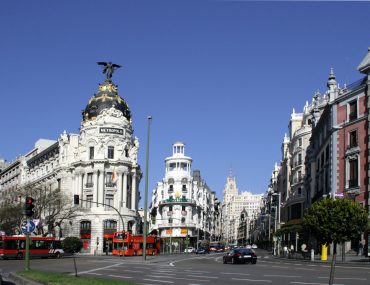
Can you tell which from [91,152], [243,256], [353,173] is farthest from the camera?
[91,152]

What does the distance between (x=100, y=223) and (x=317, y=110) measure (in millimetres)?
40986

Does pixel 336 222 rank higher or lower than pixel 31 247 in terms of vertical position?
higher

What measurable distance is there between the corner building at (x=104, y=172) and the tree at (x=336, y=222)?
211ft

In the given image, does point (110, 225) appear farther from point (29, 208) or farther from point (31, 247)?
point (29, 208)

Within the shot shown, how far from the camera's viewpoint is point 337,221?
2022 centimetres

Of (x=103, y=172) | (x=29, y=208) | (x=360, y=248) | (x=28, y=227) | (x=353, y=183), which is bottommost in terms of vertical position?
(x=360, y=248)

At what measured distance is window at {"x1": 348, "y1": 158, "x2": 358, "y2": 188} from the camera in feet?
155

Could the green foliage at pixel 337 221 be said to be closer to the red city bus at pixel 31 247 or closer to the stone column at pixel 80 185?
the red city bus at pixel 31 247

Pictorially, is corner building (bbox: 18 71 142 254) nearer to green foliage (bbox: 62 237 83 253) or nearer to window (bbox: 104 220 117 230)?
window (bbox: 104 220 117 230)

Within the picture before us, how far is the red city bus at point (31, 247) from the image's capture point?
60.5m

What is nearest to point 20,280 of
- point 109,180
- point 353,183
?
point 353,183

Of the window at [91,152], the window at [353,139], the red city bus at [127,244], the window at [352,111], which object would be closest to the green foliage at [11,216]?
the red city bus at [127,244]

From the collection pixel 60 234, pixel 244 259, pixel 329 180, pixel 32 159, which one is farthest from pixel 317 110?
pixel 32 159

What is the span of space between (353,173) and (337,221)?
28.8 meters
